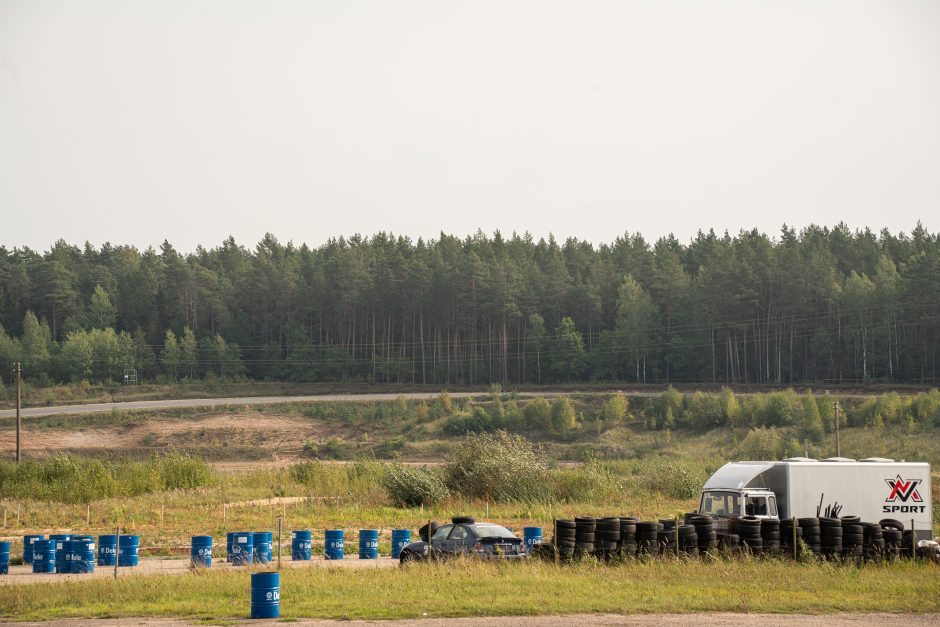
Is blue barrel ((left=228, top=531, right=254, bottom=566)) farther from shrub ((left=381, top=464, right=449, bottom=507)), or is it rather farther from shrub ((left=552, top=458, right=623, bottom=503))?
Result: shrub ((left=552, top=458, right=623, bottom=503))

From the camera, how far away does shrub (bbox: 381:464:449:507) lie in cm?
4662

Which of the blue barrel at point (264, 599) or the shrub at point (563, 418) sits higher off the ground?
the blue barrel at point (264, 599)

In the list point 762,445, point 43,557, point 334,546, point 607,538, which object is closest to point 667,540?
point 607,538

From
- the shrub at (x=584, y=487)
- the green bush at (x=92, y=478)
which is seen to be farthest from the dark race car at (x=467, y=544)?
the green bush at (x=92, y=478)

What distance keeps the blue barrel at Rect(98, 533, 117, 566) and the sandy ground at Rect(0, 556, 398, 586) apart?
Result: 183mm

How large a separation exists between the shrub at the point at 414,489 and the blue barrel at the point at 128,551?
65.4 ft

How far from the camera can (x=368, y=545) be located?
98.6 ft

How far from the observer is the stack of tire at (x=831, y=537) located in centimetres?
2569

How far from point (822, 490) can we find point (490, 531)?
1140 centimetres

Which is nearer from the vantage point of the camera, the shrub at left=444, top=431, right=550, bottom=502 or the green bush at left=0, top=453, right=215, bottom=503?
the shrub at left=444, top=431, right=550, bottom=502

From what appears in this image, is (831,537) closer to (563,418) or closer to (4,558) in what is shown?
(4,558)

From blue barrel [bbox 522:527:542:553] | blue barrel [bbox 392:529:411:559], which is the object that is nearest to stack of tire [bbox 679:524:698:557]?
blue barrel [bbox 522:527:542:553]

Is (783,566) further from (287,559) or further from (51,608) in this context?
(51,608)

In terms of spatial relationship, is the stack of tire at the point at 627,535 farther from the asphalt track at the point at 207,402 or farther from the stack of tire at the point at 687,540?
the asphalt track at the point at 207,402
